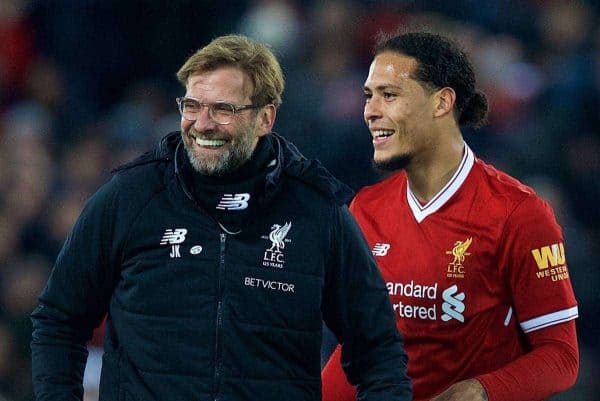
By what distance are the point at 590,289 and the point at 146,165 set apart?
408 cm

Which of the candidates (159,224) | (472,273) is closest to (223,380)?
(159,224)

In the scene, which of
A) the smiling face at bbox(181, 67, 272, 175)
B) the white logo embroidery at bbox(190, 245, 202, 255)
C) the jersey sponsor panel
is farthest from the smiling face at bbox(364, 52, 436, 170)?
the white logo embroidery at bbox(190, 245, 202, 255)

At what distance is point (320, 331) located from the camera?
3721mm

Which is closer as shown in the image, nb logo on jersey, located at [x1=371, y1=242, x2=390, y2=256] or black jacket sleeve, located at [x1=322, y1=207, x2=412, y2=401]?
black jacket sleeve, located at [x1=322, y1=207, x2=412, y2=401]

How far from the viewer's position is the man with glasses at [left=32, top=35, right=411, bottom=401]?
11.8ft

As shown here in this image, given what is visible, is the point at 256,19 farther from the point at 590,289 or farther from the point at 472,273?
the point at 472,273

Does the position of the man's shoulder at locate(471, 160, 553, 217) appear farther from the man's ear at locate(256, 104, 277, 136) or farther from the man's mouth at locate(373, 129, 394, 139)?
the man's ear at locate(256, 104, 277, 136)

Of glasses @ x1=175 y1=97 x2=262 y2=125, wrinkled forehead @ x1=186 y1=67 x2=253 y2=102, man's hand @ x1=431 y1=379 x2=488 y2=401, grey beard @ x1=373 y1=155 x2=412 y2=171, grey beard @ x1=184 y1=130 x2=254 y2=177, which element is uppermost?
wrinkled forehead @ x1=186 y1=67 x2=253 y2=102

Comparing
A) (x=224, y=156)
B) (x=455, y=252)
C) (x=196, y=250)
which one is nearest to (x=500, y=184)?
(x=455, y=252)

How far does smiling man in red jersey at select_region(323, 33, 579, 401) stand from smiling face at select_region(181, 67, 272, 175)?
74 cm

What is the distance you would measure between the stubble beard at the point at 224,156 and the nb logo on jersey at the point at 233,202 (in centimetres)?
7

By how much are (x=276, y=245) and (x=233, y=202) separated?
18 cm

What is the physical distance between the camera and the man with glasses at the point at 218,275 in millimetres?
3590

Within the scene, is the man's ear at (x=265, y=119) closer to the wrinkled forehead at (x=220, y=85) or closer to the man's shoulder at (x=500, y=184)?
the wrinkled forehead at (x=220, y=85)
